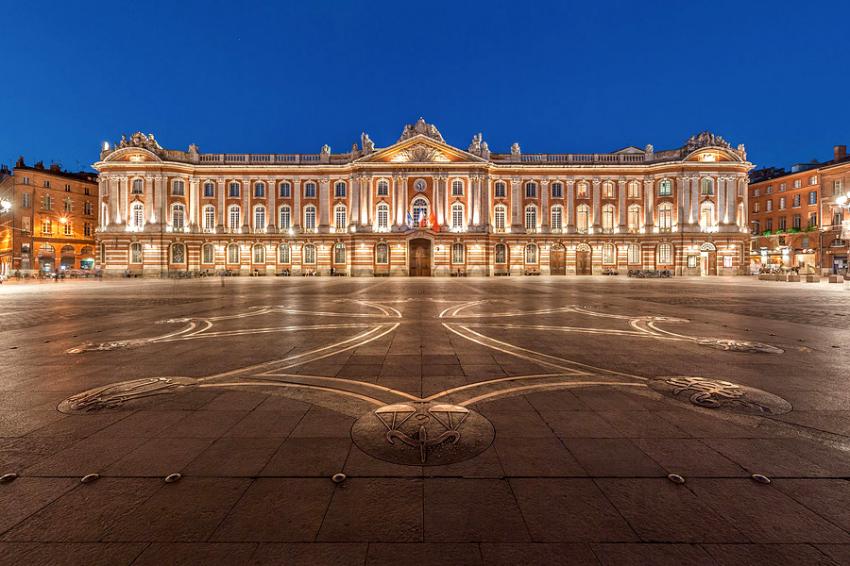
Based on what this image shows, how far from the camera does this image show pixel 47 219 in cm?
5841

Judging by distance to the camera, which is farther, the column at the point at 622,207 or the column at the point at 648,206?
the column at the point at 622,207

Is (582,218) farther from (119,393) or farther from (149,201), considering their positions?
(149,201)

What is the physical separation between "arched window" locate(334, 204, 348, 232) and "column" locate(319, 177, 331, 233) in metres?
0.98

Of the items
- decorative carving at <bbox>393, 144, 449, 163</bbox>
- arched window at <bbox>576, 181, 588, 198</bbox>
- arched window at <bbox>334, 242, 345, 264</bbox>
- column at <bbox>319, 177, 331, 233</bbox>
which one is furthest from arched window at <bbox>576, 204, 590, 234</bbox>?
column at <bbox>319, 177, 331, 233</bbox>

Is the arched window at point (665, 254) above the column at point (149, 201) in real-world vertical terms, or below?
below

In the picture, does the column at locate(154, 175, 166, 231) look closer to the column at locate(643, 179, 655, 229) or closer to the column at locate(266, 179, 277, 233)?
the column at locate(266, 179, 277, 233)

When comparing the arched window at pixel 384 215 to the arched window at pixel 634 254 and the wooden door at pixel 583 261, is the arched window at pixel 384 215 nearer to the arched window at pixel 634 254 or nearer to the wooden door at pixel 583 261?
the wooden door at pixel 583 261

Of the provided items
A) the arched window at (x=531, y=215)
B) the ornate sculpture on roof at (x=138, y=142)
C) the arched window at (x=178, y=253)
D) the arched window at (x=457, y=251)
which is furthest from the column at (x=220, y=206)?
the arched window at (x=531, y=215)

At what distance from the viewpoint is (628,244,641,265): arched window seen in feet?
168

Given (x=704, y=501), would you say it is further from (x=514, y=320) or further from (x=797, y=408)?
(x=514, y=320)

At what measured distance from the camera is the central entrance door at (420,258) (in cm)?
5016

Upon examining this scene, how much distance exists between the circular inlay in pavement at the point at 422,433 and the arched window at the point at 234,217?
2100 inches

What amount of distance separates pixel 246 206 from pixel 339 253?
13.1 meters

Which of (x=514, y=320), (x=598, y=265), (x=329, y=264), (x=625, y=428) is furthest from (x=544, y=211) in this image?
(x=625, y=428)
